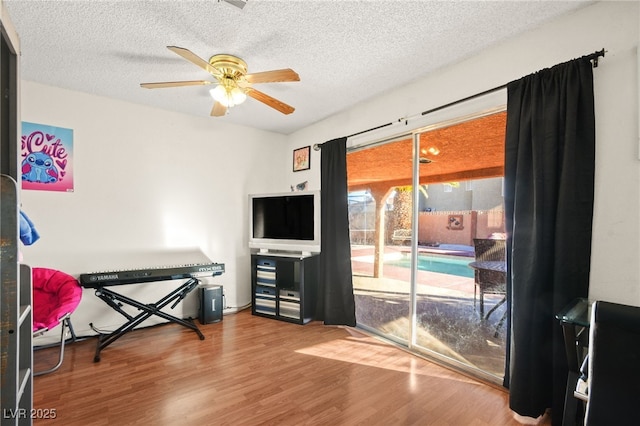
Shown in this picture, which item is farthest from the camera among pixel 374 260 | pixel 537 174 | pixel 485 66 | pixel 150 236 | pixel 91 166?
pixel 374 260

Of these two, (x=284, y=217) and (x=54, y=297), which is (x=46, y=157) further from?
(x=284, y=217)

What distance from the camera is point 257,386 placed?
2.04 meters

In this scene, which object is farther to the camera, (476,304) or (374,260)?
(374,260)

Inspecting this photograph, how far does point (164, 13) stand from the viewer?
173cm

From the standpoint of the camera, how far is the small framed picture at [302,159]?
3844mm

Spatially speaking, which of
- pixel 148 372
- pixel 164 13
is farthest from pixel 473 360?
pixel 164 13

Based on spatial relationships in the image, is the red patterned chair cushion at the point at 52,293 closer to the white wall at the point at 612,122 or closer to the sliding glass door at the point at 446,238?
the sliding glass door at the point at 446,238

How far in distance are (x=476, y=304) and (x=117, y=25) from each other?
3.34 m

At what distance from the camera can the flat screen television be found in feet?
10.8

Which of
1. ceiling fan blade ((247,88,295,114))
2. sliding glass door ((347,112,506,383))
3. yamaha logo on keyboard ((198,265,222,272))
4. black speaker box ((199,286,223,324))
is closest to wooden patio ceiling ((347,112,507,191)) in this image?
sliding glass door ((347,112,506,383))

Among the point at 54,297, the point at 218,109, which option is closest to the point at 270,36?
the point at 218,109

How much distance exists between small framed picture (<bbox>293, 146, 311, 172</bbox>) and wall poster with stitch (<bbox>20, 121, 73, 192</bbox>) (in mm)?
2407

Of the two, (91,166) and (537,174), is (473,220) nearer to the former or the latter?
(537,174)

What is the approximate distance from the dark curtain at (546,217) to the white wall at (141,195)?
3005 mm
